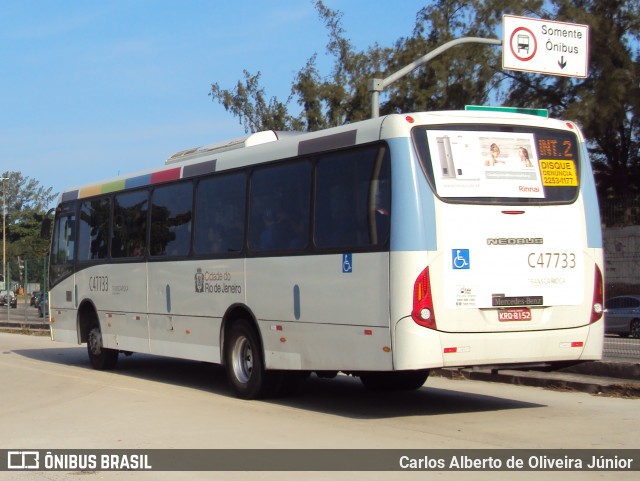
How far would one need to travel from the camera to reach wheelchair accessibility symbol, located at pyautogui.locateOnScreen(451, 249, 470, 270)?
Answer: 9.75 metres

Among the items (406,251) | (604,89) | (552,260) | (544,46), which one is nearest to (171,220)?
(406,251)

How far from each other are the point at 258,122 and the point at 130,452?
1400 inches

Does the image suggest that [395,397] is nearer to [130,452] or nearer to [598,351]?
[598,351]

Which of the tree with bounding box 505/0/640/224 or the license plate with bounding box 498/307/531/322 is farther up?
the tree with bounding box 505/0/640/224

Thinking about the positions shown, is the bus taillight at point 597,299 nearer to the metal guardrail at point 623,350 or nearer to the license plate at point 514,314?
the license plate at point 514,314

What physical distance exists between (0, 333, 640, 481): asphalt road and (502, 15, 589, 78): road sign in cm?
726

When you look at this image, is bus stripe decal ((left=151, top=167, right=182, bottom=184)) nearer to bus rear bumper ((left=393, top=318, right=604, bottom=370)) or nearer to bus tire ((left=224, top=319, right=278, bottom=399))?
bus tire ((left=224, top=319, right=278, bottom=399))

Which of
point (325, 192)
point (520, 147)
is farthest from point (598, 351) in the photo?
point (325, 192)

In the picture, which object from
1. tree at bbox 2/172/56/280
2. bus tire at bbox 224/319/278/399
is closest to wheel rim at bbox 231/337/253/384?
bus tire at bbox 224/319/278/399

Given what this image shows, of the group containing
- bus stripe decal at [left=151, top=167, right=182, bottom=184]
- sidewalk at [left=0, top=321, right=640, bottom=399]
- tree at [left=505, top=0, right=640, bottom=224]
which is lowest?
sidewalk at [left=0, top=321, right=640, bottom=399]

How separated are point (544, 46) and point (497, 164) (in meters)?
9.60

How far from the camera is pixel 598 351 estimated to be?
413 inches

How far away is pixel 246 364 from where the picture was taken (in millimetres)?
12453

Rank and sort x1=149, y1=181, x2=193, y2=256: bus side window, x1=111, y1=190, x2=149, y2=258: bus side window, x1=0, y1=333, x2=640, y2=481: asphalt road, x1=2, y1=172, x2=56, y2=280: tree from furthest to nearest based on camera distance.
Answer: x1=2, y1=172, x2=56, y2=280: tree, x1=111, y1=190, x2=149, y2=258: bus side window, x1=149, y1=181, x2=193, y2=256: bus side window, x1=0, y1=333, x2=640, y2=481: asphalt road
